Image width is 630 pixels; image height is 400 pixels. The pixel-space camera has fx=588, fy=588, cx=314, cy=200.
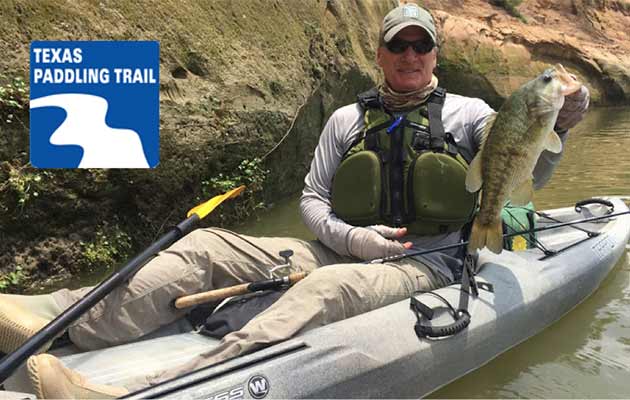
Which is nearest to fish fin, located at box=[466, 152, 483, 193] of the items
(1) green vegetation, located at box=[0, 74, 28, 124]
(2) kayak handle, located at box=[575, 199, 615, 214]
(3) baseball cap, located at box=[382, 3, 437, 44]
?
(3) baseball cap, located at box=[382, 3, 437, 44]

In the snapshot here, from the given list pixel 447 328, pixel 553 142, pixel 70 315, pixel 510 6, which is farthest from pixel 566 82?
pixel 510 6

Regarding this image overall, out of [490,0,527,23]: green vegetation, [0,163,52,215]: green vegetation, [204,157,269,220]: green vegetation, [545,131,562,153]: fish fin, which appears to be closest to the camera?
[545,131,562,153]: fish fin

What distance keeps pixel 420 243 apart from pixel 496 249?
19.6 inches

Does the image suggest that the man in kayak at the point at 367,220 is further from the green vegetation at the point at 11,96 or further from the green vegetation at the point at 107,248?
the green vegetation at the point at 11,96

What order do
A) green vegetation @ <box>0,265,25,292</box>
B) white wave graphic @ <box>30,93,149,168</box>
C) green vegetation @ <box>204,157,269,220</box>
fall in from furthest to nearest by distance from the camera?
green vegetation @ <box>204,157,269,220</box> < white wave graphic @ <box>30,93,149,168</box> < green vegetation @ <box>0,265,25,292</box>

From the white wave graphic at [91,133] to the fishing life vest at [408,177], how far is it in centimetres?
272

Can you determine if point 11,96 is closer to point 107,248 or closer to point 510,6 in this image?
point 107,248

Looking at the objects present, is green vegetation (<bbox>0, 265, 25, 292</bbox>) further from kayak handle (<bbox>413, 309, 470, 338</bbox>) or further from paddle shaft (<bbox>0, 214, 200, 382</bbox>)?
kayak handle (<bbox>413, 309, 470, 338</bbox>)

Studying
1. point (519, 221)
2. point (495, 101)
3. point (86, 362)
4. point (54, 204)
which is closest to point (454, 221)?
point (519, 221)

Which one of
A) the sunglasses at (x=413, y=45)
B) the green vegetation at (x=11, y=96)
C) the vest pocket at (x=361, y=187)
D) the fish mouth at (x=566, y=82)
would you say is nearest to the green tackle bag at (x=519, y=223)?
the vest pocket at (x=361, y=187)

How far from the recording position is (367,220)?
3396mm

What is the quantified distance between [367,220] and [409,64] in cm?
92

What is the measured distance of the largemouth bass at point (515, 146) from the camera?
2.68m

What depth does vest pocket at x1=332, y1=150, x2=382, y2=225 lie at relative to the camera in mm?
3334
